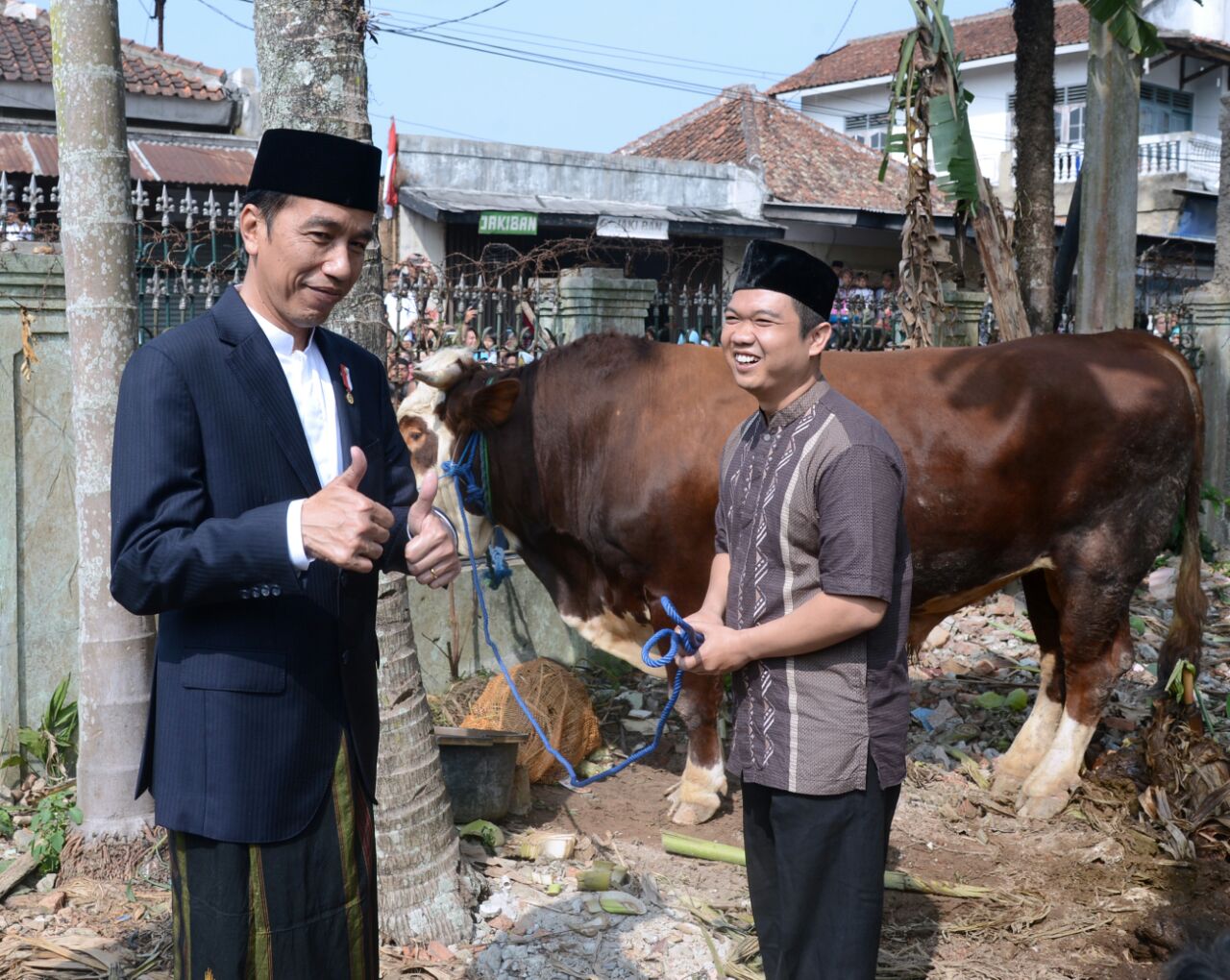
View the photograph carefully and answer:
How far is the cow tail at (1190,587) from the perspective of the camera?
5.11m

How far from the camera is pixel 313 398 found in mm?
2271

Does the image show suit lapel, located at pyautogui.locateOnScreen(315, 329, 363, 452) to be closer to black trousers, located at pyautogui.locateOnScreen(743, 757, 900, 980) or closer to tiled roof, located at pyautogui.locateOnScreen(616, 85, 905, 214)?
black trousers, located at pyautogui.locateOnScreen(743, 757, 900, 980)

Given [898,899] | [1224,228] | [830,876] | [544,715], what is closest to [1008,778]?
[898,899]

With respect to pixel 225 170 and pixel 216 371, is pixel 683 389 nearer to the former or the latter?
pixel 216 371

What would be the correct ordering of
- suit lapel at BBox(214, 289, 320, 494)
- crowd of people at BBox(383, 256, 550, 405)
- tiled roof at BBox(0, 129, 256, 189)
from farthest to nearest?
tiled roof at BBox(0, 129, 256, 189) < crowd of people at BBox(383, 256, 550, 405) < suit lapel at BBox(214, 289, 320, 494)

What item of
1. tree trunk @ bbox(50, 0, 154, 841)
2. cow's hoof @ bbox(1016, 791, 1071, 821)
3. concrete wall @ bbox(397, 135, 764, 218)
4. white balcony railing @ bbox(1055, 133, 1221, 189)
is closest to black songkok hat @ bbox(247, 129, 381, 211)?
tree trunk @ bbox(50, 0, 154, 841)

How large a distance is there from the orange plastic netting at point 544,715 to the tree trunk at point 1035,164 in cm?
500

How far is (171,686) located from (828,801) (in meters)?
1.32

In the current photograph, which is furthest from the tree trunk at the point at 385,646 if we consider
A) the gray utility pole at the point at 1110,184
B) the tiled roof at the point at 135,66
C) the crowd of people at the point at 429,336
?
the tiled roof at the point at 135,66

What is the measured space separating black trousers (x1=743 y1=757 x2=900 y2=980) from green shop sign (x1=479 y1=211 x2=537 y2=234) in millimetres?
15562

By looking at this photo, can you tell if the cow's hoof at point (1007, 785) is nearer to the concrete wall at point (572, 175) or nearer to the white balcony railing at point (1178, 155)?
the concrete wall at point (572, 175)

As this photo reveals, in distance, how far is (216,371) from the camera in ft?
6.87

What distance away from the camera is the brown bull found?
488cm

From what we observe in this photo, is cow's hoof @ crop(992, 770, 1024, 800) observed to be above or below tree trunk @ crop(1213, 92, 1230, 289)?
below
